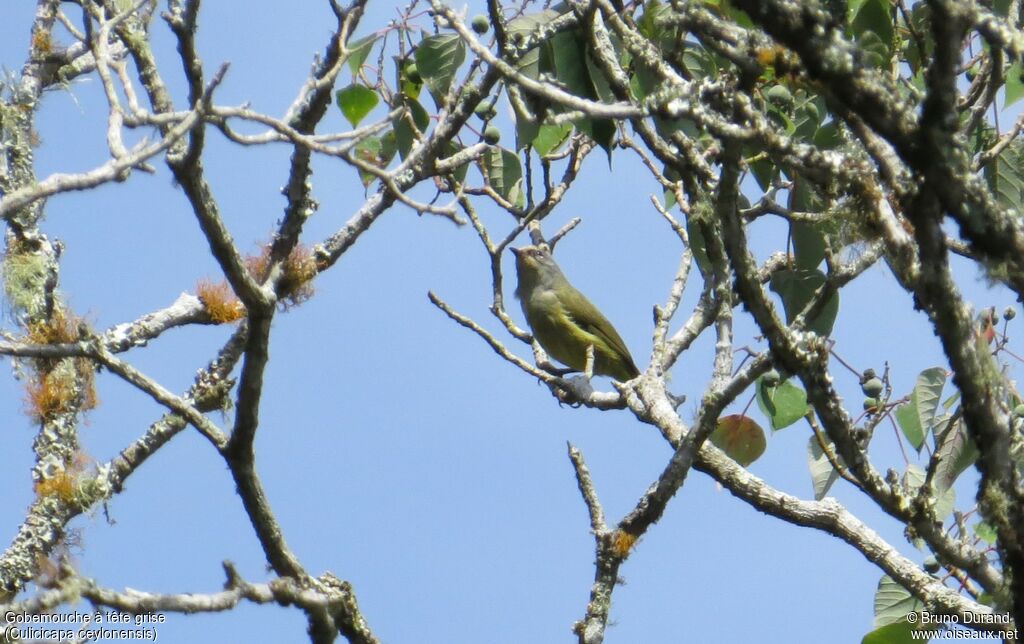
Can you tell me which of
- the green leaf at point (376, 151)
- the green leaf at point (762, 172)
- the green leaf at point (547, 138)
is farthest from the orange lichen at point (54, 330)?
the green leaf at point (762, 172)

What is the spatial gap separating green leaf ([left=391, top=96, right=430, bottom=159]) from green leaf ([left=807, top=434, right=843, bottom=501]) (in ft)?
6.31

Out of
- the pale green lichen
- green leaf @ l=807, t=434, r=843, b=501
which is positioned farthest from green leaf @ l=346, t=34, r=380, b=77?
green leaf @ l=807, t=434, r=843, b=501

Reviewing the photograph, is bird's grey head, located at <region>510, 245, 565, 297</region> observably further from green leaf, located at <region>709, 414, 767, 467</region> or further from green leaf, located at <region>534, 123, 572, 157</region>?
green leaf, located at <region>534, 123, 572, 157</region>

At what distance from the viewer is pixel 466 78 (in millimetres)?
4707

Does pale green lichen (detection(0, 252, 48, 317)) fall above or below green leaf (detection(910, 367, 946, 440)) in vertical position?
above

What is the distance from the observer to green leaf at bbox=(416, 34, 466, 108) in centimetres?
395

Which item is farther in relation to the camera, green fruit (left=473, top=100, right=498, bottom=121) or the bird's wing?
the bird's wing

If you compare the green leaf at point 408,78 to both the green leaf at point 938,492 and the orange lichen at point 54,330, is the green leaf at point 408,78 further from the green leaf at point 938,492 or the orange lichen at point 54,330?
the green leaf at point 938,492

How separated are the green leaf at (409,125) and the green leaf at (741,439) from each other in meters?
1.67

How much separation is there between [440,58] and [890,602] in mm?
2562

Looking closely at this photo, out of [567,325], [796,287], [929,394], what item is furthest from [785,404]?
[567,325]

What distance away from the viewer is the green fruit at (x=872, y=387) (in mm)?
4188

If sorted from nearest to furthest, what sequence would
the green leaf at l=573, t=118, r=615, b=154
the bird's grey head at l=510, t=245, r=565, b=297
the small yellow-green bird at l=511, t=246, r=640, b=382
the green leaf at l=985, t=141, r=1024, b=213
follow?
1. the green leaf at l=573, t=118, r=615, b=154
2. the green leaf at l=985, t=141, r=1024, b=213
3. the small yellow-green bird at l=511, t=246, r=640, b=382
4. the bird's grey head at l=510, t=245, r=565, b=297

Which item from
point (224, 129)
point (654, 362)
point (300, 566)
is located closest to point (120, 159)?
point (224, 129)
